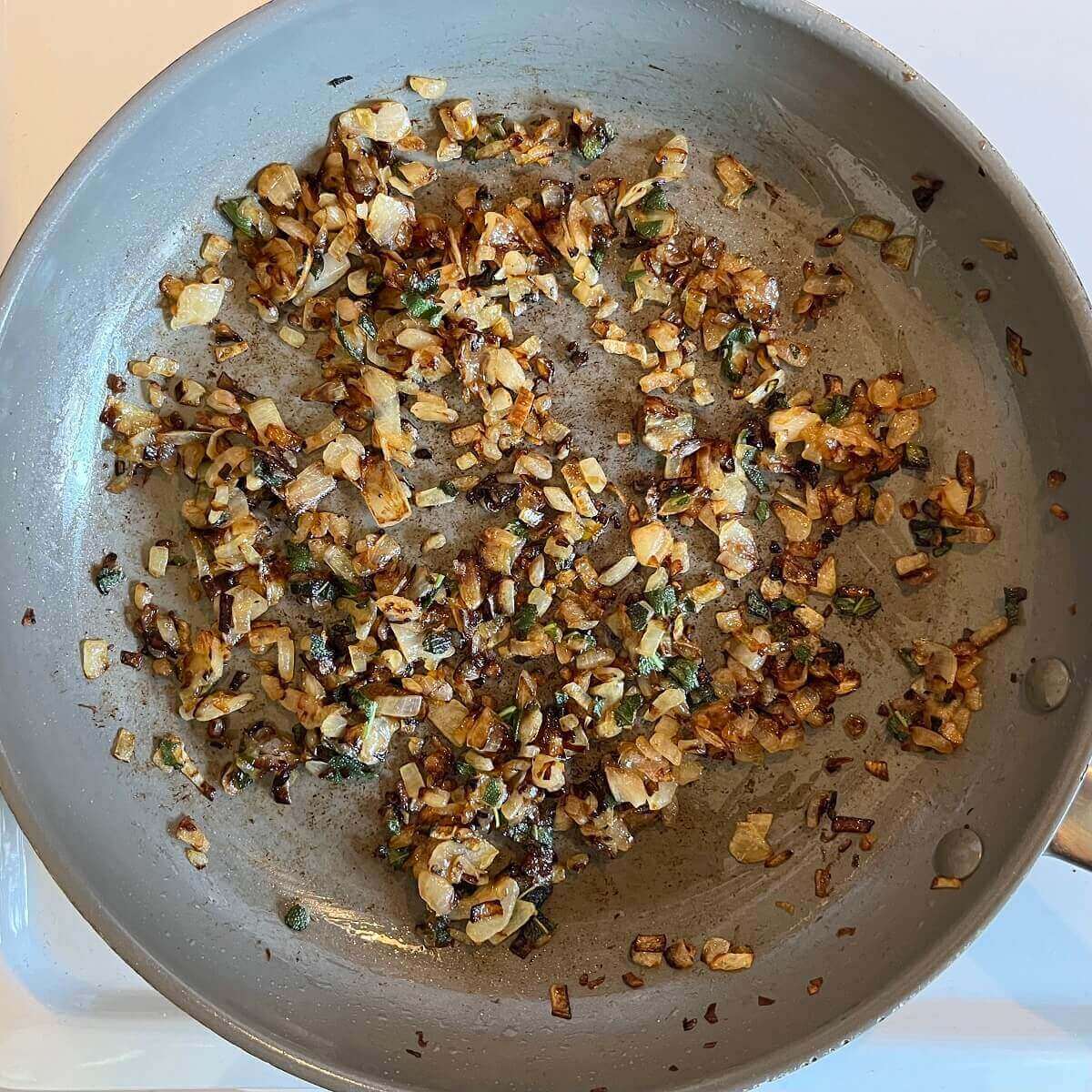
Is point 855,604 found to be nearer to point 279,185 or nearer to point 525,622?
point 525,622

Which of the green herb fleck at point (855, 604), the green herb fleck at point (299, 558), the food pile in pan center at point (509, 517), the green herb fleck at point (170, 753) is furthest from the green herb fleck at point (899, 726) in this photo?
the green herb fleck at point (170, 753)

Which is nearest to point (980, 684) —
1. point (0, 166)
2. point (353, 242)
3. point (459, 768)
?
point (459, 768)

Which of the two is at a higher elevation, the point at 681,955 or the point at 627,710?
the point at 627,710

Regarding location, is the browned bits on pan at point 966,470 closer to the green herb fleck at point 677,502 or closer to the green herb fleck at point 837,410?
the green herb fleck at point 837,410

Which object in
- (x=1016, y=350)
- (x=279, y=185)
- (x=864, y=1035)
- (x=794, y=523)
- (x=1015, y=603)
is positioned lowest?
(x=864, y=1035)

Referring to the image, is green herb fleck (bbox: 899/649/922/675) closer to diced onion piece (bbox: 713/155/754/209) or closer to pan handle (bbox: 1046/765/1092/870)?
pan handle (bbox: 1046/765/1092/870)

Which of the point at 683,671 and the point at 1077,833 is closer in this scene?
the point at 1077,833

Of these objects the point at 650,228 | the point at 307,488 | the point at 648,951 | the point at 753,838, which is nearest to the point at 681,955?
the point at 648,951
